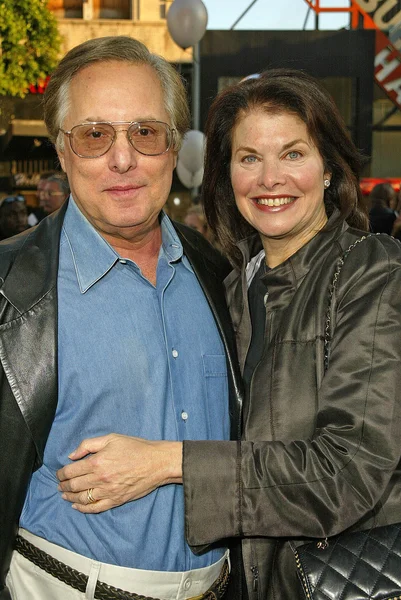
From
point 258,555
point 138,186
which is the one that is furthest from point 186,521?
point 138,186

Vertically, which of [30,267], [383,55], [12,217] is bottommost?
[12,217]

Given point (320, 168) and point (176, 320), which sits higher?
point (320, 168)

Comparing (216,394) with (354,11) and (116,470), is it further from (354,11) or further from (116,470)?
(354,11)

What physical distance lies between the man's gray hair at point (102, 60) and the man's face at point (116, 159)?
3 cm

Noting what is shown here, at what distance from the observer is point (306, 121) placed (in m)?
2.30

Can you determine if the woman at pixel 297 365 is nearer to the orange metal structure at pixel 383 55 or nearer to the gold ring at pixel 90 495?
the gold ring at pixel 90 495

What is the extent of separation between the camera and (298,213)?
2357mm

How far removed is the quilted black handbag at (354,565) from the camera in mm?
1949

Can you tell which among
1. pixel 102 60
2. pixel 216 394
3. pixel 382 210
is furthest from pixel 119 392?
pixel 382 210

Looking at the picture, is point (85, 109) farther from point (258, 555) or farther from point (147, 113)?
point (258, 555)

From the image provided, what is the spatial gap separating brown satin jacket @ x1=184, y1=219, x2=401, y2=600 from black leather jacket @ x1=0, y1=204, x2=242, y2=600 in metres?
0.41

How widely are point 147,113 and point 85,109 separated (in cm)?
18

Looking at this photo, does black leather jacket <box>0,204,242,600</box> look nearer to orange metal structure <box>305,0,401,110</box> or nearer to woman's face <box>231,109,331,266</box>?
woman's face <box>231,109,331,266</box>

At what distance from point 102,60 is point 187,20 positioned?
8505 millimetres
